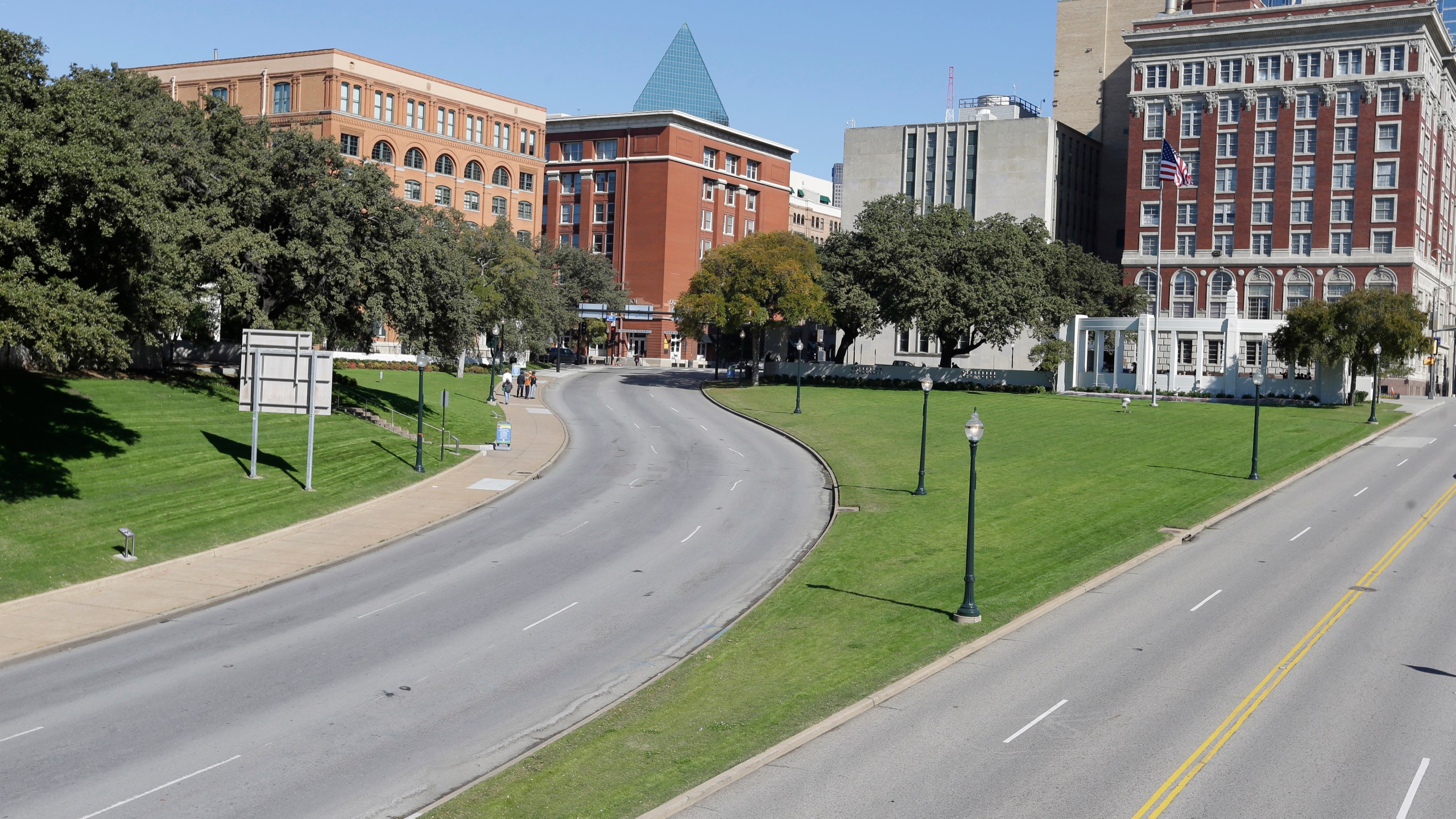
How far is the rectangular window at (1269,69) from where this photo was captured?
106 meters

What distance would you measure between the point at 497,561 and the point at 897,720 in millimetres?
14806

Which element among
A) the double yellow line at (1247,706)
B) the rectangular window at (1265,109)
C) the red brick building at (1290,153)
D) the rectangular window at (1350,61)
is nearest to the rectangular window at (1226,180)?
the red brick building at (1290,153)

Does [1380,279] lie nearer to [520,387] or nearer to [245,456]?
[520,387]

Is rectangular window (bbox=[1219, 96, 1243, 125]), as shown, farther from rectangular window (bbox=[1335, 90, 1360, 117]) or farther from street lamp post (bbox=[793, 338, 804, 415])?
street lamp post (bbox=[793, 338, 804, 415])

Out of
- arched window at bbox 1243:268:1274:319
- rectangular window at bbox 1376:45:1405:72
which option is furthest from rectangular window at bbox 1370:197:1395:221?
rectangular window at bbox 1376:45:1405:72

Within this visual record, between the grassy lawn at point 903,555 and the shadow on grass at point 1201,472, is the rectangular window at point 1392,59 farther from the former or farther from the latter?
the shadow on grass at point 1201,472

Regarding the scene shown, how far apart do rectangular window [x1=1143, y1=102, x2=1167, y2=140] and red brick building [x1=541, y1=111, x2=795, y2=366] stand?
4767 centimetres

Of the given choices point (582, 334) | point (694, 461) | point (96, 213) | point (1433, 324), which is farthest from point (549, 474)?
point (1433, 324)

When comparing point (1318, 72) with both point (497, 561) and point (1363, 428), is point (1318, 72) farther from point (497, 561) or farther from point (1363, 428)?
point (497, 561)

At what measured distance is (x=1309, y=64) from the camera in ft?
344

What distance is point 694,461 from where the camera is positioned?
48281 millimetres

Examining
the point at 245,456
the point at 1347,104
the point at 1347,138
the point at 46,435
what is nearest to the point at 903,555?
the point at 245,456

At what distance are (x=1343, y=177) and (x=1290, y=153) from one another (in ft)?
16.7

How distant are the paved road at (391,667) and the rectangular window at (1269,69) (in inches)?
3539
